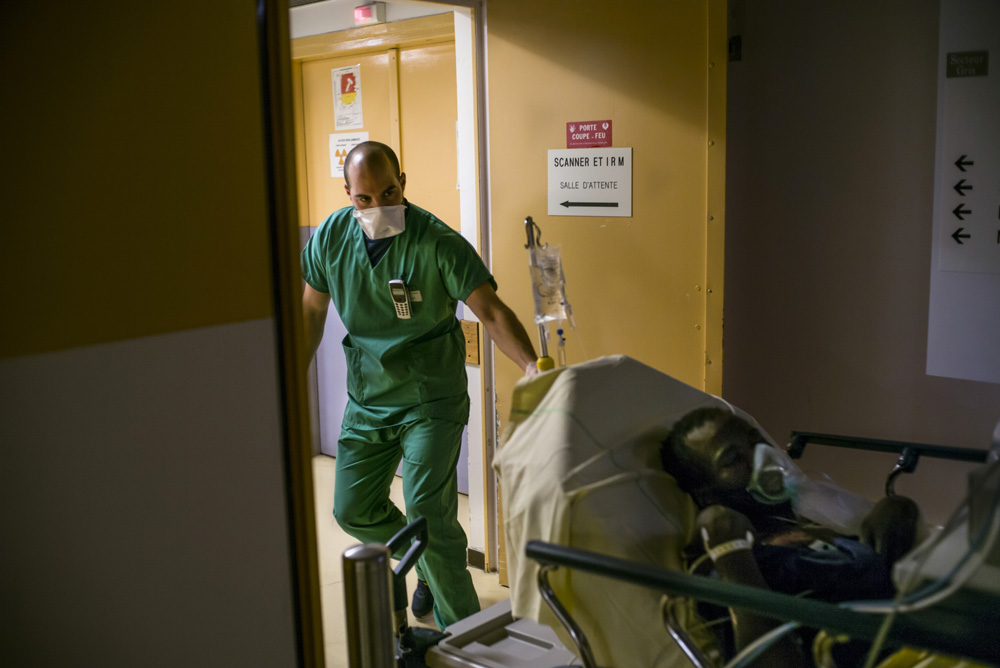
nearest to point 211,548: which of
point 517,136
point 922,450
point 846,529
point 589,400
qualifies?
point 589,400

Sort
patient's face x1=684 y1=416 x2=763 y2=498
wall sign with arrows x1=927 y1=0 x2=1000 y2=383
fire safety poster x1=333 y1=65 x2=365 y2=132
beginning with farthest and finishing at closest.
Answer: fire safety poster x1=333 y1=65 x2=365 y2=132
wall sign with arrows x1=927 y1=0 x2=1000 y2=383
patient's face x1=684 y1=416 x2=763 y2=498

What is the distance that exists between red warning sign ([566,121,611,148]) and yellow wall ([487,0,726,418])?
24 millimetres

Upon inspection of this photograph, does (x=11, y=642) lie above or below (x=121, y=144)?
below

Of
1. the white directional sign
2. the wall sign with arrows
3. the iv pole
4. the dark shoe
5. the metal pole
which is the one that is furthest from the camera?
the dark shoe

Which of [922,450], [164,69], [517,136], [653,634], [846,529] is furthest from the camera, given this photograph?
[517,136]

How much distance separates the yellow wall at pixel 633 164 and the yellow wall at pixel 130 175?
139 centimetres

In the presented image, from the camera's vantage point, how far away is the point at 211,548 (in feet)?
4.88

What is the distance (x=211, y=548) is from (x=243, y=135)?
69 cm

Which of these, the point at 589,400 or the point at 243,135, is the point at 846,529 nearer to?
the point at 589,400

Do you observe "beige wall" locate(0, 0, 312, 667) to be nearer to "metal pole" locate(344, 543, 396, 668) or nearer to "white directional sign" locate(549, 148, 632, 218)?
"metal pole" locate(344, 543, 396, 668)

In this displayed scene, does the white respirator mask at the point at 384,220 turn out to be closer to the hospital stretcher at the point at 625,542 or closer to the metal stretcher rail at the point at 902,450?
the hospital stretcher at the point at 625,542

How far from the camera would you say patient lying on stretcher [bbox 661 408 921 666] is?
1439 millimetres

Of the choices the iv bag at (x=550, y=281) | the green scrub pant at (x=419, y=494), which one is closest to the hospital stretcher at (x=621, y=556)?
the iv bag at (x=550, y=281)

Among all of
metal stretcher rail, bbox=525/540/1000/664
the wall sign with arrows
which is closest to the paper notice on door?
the wall sign with arrows
